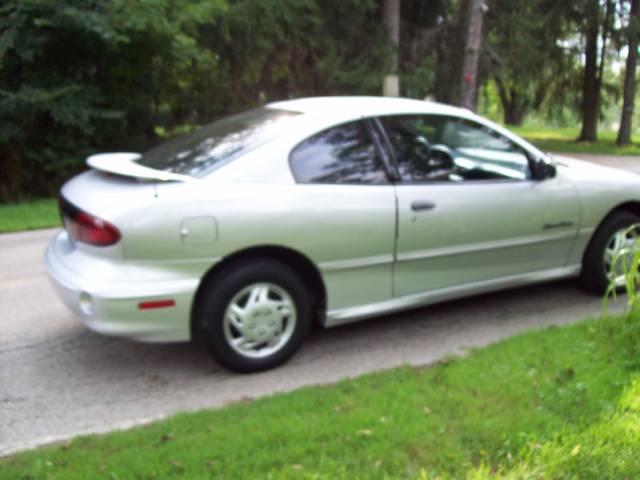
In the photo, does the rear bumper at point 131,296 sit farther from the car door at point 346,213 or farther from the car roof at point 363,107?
the car roof at point 363,107

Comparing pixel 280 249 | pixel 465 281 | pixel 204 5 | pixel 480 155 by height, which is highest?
pixel 204 5

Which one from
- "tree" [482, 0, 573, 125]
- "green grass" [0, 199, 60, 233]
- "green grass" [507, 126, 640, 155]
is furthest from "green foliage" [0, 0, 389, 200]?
"green grass" [507, 126, 640, 155]

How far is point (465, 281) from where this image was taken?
4.79 metres

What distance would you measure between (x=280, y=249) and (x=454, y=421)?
1455 millimetres

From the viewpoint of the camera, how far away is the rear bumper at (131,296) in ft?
12.1

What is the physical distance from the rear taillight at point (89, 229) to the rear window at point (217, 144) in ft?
2.02

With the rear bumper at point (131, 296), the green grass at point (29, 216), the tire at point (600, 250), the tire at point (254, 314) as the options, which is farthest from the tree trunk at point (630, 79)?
the rear bumper at point (131, 296)

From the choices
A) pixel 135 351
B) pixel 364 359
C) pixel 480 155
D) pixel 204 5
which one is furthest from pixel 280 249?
pixel 204 5

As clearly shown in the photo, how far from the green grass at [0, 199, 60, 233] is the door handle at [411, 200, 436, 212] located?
6391mm

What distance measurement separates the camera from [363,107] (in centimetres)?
459

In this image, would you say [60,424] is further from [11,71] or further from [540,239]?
[11,71]

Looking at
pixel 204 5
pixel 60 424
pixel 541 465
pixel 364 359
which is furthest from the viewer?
pixel 204 5

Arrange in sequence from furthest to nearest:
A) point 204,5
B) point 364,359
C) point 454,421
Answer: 1. point 204,5
2. point 364,359
3. point 454,421

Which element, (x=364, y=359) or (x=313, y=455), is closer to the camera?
(x=313, y=455)
